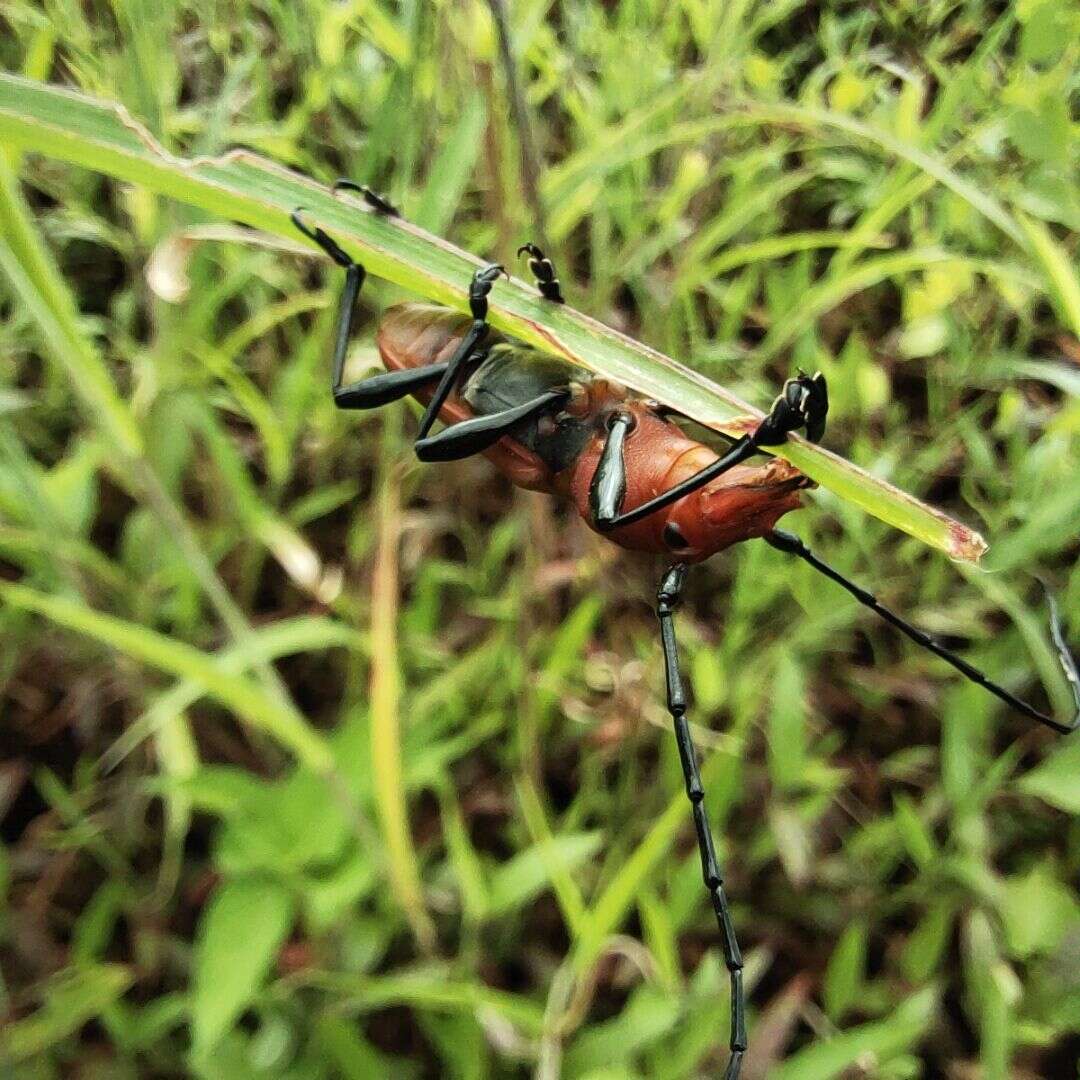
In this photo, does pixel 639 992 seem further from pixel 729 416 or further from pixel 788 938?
pixel 729 416

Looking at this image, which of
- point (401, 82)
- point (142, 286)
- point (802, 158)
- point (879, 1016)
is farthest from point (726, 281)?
point (879, 1016)

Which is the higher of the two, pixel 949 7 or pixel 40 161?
pixel 949 7

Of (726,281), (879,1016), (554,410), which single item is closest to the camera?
(554,410)

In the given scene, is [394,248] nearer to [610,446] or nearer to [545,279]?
[545,279]

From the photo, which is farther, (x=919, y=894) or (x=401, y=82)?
(x=919, y=894)

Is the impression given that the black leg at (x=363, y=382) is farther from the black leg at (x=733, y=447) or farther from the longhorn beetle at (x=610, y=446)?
the black leg at (x=733, y=447)

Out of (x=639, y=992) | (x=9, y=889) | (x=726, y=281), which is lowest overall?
(x=9, y=889)

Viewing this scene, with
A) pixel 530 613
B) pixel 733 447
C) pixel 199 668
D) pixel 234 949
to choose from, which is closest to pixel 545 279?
pixel 733 447

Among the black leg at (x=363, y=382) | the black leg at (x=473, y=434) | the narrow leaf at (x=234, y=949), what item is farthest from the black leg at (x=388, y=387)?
the narrow leaf at (x=234, y=949)
